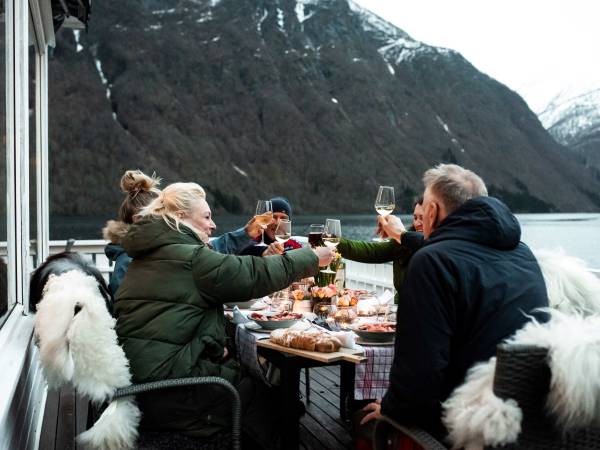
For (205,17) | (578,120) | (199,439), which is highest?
(205,17)

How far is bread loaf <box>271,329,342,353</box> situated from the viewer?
2.15 meters

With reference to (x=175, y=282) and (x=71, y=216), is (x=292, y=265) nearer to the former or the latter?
(x=175, y=282)

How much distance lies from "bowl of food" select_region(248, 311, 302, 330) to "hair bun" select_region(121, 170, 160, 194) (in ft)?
2.87

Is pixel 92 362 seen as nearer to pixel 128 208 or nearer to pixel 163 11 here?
pixel 128 208

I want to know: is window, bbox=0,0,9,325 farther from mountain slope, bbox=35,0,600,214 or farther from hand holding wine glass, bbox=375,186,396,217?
mountain slope, bbox=35,0,600,214

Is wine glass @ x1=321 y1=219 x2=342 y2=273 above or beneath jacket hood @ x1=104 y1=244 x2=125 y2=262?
above

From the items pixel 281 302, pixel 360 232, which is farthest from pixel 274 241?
pixel 360 232

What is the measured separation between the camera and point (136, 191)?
3.05m

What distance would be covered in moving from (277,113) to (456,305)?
8580cm

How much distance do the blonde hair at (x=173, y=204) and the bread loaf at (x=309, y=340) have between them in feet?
1.84

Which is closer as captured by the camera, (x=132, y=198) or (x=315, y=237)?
(x=315, y=237)

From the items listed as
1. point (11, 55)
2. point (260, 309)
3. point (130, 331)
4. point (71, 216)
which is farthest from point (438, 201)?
point (71, 216)

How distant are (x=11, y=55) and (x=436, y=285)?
7.67 feet

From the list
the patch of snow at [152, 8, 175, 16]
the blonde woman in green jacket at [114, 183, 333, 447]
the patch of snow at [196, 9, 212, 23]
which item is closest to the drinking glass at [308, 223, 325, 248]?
the blonde woman in green jacket at [114, 183, 333, 447]
